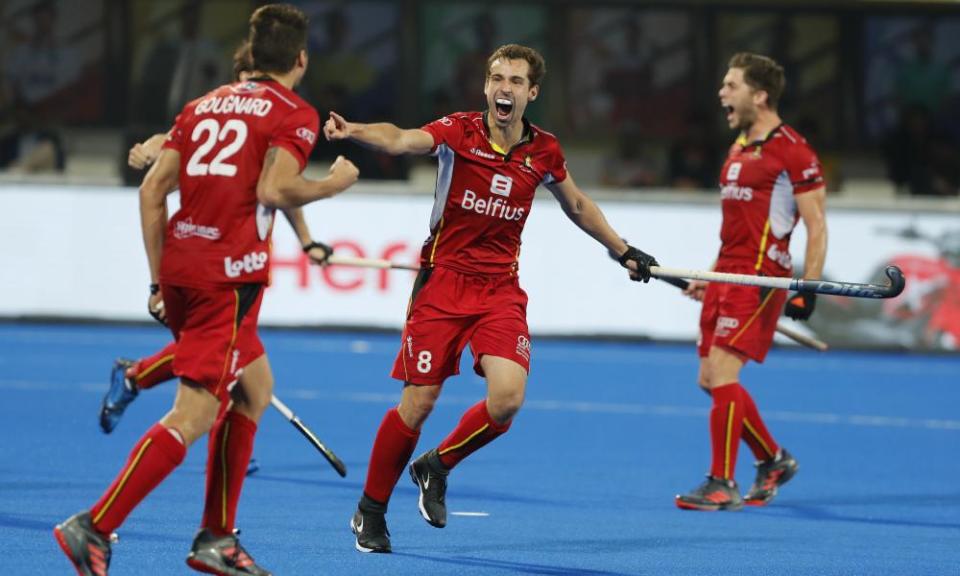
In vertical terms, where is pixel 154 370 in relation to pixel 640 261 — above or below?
below

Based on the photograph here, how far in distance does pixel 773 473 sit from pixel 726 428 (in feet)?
1.58

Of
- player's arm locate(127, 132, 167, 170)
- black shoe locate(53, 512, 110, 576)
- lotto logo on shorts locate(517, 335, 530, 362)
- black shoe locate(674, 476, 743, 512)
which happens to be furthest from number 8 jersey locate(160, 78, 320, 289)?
black shoe locate(674, 476, 743, 512)

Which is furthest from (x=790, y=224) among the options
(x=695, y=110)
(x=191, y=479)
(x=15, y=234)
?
(x=695, y=110)

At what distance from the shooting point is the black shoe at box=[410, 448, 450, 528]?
6.40 metres

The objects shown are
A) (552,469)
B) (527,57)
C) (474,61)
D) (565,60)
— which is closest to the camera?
(527,57)

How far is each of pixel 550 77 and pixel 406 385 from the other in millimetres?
12400

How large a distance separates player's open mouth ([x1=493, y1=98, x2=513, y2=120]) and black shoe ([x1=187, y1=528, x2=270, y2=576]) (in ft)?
6.64

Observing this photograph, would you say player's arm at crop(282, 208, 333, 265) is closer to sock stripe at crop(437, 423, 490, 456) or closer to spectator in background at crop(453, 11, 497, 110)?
sock stripe at crop(437, 423, 490, 456)

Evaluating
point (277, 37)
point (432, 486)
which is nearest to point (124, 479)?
point (277, 37)

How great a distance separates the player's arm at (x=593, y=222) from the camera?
6.78 meters

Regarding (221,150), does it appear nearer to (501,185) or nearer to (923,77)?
(501,185)

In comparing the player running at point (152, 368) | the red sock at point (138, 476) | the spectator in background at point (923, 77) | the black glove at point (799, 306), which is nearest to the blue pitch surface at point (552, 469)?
the player running at point (152, 368)

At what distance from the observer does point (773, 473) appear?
820cm

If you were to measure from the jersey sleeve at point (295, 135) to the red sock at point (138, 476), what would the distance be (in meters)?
0.96
